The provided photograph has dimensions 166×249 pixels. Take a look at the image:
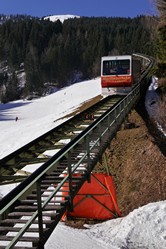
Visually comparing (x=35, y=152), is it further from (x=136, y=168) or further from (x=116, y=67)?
(x=116, y=67)

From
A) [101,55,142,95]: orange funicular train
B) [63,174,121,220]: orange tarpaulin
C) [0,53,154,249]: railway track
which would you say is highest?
[101,55,142,95]: orange funicular train

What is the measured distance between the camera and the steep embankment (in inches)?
660

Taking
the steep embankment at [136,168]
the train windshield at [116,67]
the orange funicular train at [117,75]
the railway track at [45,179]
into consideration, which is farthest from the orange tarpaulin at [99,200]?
the train windshield at [116,67]

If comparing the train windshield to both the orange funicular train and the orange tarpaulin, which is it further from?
the orange tarpaulin

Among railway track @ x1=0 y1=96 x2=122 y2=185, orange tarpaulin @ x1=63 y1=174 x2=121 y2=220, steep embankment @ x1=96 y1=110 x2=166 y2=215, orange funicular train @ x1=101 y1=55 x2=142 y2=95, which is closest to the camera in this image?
railway track @ x1=0 y1=96 x2=122 y2=185

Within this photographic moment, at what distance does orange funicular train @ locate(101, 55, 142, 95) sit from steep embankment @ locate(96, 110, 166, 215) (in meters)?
5.33

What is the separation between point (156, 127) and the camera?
78.3ft

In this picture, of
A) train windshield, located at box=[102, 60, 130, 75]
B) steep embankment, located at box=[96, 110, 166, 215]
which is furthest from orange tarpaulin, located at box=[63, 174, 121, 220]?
train windshield, located at box=[102, 60, 130, 75]

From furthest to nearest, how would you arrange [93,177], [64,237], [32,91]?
1. [32,91]
2. [93,177]
3. [64,237]

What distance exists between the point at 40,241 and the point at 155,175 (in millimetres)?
12946

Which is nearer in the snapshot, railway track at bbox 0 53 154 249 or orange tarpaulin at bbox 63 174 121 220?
railway track at bbox 0 53 154 249

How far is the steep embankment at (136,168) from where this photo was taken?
660 inches

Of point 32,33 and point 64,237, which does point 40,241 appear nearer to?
point 64,237

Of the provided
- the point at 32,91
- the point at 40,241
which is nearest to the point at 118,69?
the point at 40,241
